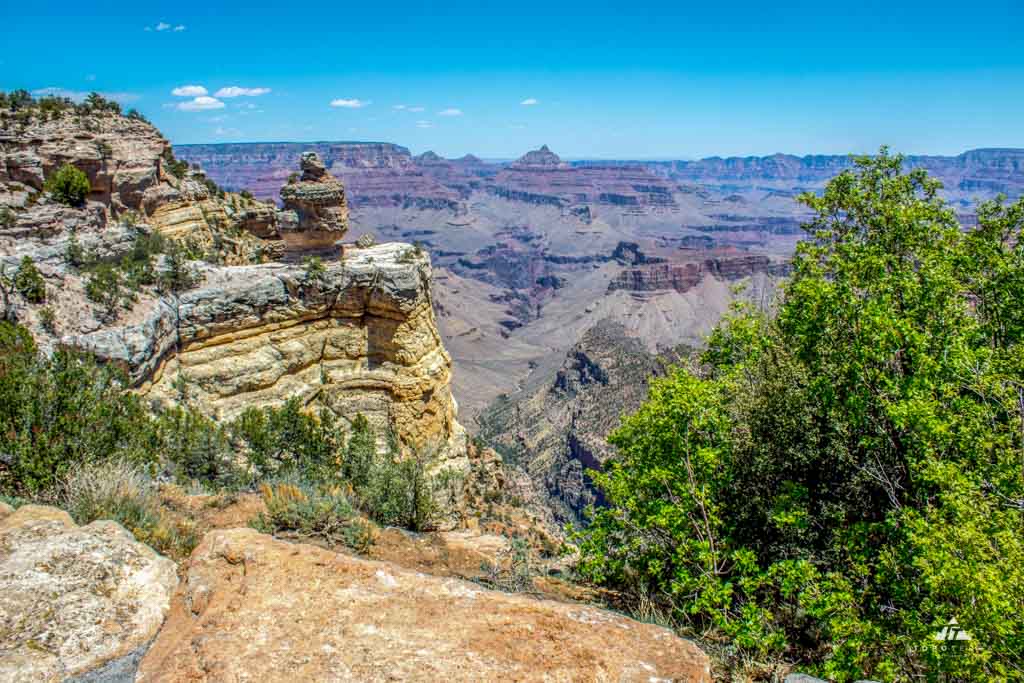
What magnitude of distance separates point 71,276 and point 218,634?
1931 centimetres

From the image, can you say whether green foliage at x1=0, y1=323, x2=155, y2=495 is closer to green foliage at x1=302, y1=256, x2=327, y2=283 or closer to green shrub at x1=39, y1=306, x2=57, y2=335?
green shrub at x1=39, y1=306, x2=57, y2=335

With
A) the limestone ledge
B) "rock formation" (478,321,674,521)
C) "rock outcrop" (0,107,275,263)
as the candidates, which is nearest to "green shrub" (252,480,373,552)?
the limestone ledge

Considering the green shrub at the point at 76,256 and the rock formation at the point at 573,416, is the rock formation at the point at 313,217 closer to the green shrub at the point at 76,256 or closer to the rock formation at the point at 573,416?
Answer: the green shrub at the point at 76,256

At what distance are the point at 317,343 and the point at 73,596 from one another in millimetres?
18074

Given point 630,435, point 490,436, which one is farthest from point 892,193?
point 490,436

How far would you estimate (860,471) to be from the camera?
1063 centimetres

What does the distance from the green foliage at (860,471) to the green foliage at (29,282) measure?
57.1 ft

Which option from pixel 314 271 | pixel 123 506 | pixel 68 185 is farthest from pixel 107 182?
pixel 123 506

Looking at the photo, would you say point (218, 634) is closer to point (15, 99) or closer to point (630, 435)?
point (630, 435)

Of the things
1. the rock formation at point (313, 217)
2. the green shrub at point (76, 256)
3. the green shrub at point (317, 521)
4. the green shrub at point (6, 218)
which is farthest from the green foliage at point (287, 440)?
the green shrub at point (6, 218)

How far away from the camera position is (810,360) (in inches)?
488

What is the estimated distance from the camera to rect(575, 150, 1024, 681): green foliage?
7.57 m

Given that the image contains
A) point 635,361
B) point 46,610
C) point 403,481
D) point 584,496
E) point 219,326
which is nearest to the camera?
point 46,610

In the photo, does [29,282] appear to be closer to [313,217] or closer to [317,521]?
[313,217]
